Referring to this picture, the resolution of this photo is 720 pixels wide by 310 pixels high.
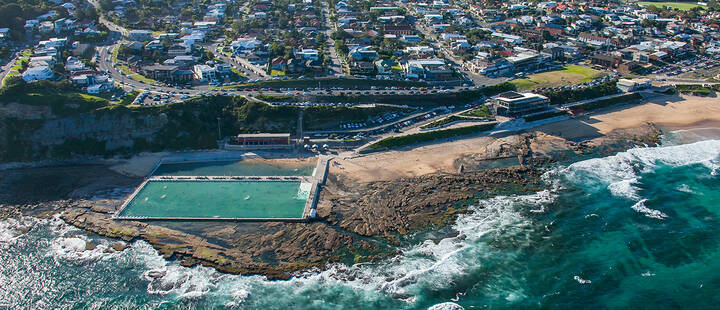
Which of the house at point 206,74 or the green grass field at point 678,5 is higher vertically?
the house at point 206,74

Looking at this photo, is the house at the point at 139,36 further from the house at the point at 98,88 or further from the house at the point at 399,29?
the house at the point at 399,29

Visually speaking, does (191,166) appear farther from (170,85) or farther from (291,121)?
(170,85)

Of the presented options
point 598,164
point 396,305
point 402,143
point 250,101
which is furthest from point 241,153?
point 598,164

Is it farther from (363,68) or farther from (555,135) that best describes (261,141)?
(555,135)

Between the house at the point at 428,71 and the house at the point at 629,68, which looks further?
the house at the point at 629,68

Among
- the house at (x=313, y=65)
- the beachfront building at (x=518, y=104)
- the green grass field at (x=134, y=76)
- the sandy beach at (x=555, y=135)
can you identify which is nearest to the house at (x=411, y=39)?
the house at (x=313, y=65)

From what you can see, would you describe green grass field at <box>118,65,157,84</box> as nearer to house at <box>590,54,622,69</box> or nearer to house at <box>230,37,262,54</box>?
house at <box>230,37,262,54</box>

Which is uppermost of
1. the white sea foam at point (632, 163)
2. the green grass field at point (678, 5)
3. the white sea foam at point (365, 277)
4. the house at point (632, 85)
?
the green grass field at point (678, 5)
